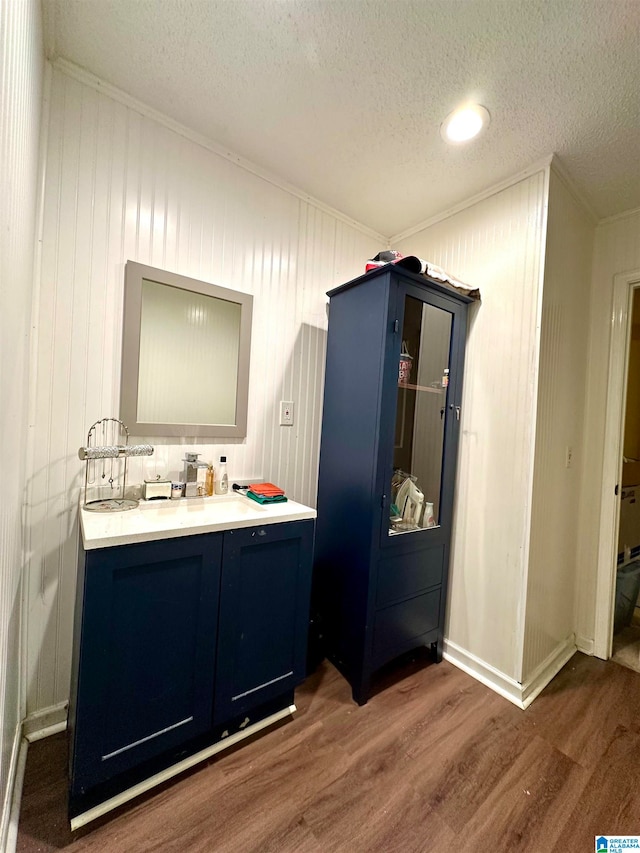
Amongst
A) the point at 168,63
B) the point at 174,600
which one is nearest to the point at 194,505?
the point at 174,600

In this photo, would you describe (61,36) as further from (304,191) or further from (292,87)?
(304,191)

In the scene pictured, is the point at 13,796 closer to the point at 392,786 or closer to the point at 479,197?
the point at 392,786

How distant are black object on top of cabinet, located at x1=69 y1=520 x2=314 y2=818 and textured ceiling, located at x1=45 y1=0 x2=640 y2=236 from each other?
1681 mm

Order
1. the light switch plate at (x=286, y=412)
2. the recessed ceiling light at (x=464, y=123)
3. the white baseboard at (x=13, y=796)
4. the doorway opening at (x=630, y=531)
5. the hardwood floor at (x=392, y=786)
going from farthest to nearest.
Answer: the doorway opening at (x=630, y=531), the light switch plate at (x=286, y=412), the recessed ceiling light at (x=464, y=123), the hardwood floor at (x=392, y=786), the white baseboard at (x=13, y=796)

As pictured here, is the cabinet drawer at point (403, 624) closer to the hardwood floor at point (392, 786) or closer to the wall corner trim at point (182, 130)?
the hardwood floor at point (392, 786)

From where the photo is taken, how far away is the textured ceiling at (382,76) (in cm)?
106

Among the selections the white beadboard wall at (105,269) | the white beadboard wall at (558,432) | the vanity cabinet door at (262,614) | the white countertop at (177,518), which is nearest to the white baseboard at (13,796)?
the white beadboard wall at (105,269)

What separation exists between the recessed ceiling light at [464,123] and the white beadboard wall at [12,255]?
1404mm

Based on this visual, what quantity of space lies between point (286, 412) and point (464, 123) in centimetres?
149

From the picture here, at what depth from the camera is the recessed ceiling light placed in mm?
1355

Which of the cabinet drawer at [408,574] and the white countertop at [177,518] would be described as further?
the cabinet drawer at [408,574]

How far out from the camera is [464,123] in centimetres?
141

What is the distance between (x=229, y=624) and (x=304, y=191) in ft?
6.99

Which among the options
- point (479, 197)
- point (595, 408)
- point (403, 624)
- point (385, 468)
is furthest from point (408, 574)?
point (479, 197)
